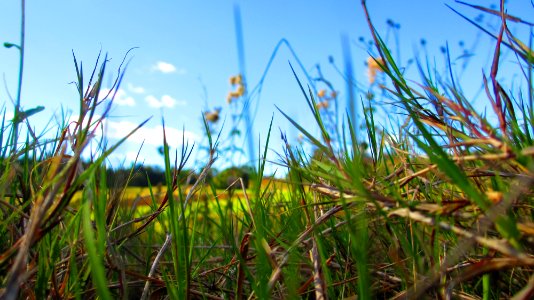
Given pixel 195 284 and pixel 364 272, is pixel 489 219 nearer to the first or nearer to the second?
pixel 364 272

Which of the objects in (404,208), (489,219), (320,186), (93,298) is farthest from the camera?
(93,298)

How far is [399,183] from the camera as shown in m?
0.57

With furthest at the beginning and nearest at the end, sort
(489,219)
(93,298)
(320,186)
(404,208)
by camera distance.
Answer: (93,298), (320,186), (404,208), (489,219)

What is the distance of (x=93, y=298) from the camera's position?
0.68 meters

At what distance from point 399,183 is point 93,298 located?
0.48 meters

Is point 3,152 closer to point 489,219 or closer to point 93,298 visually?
point 93,298

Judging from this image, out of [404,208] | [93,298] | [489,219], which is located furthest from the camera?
[93,298]

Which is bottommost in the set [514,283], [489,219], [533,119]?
[514,283]

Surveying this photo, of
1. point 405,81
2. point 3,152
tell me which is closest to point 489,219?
point 405,81

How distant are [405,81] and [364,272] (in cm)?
35

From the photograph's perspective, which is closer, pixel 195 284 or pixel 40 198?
pixel 40 198

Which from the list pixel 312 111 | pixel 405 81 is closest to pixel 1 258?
pixel 312 111

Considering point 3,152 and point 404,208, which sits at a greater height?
point 3,152

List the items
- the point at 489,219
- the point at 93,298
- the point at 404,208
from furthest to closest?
the point at 93,298 → the point at 404,208 → the point at 489,219
